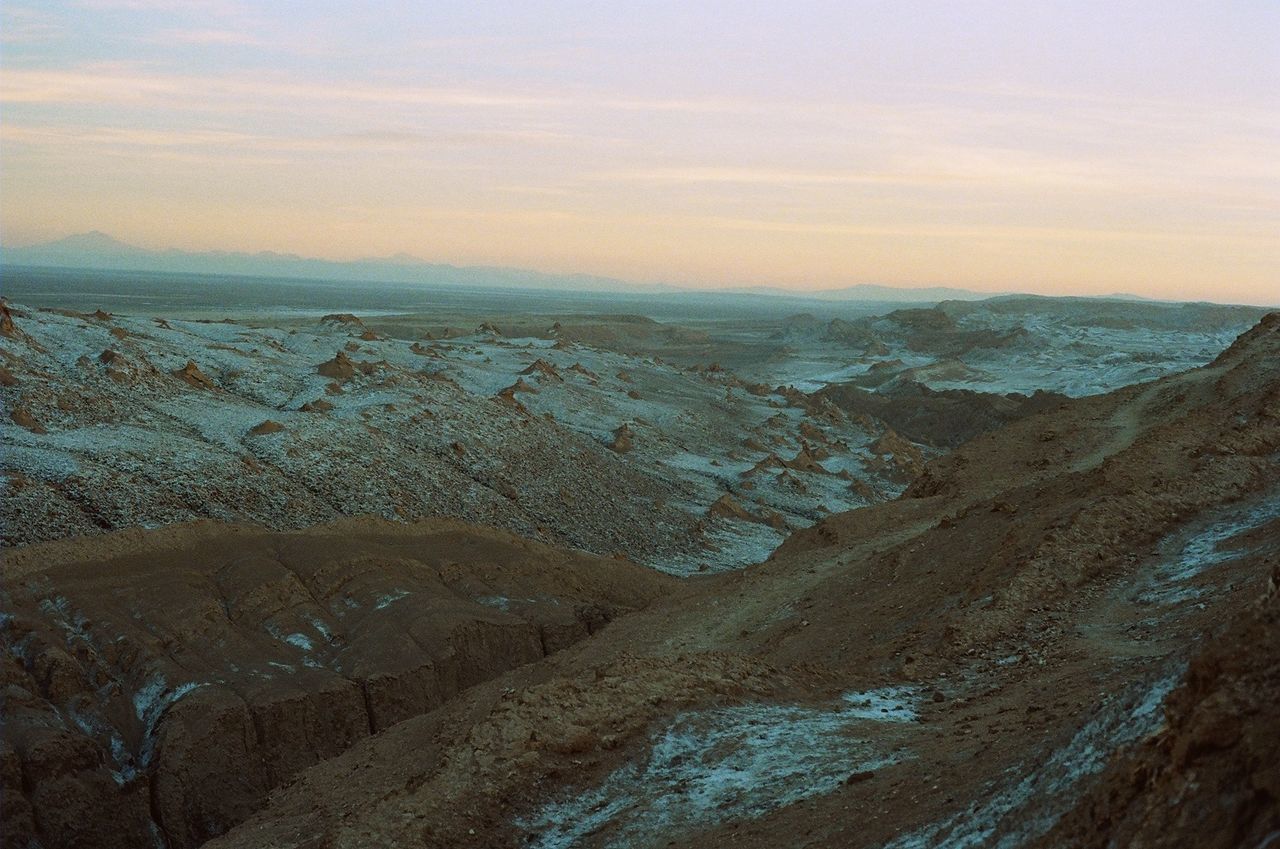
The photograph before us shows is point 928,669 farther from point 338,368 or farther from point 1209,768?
point 338,368

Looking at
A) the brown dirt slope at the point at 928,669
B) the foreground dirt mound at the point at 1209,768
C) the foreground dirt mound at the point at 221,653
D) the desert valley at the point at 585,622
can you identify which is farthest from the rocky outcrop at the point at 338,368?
the foreground dirt mound at the point at 1209,768

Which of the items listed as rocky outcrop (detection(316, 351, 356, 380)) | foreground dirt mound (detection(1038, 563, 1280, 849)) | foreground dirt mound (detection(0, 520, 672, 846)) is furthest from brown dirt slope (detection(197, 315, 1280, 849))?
rocky outcrop (detection(316, 351, 356, 380))

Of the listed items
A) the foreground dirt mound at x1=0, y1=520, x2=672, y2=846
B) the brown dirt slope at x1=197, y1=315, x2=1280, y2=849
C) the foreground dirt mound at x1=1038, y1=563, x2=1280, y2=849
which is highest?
the foreground dirt mound at x1=1038, y1=563, x2=1280, y2=849

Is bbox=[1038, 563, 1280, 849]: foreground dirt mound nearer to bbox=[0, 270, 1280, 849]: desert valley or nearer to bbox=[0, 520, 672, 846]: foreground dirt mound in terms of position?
bbox=[0, 270, 1280, 849]: desert valley

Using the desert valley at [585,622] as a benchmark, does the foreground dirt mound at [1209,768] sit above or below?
above

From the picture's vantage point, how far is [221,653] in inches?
555

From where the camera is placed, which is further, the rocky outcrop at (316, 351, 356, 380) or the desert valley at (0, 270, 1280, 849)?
the rocky outcrop at (316, 351, 356, 380)

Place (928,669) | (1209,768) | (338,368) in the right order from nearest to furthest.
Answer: (1209,768)
(928,669)
(338,368)

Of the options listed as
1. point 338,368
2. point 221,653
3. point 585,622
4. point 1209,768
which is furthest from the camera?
point 338,368

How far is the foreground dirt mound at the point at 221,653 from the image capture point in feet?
39.6

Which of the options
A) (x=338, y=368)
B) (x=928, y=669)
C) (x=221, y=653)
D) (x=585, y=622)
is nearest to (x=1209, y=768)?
(x=928, y=669)

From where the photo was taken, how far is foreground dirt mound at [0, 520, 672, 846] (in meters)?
12.1

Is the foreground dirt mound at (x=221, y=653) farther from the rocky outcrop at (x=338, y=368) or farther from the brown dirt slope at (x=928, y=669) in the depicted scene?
the rocky outcrop at (x=338, y=368)

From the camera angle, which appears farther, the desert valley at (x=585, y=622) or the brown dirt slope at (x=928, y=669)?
the desert valley at (x=585, y=622)
